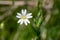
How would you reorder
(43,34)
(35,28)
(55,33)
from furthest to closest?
(55,33)
(43,34)
(35,28)

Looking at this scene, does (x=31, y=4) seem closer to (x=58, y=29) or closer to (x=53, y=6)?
(x=53, y=6)

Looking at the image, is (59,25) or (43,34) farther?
(59,25)

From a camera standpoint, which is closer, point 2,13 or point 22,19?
point 22,19

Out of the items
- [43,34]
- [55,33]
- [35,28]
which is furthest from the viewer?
[55,33]

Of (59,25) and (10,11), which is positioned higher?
(10,11)

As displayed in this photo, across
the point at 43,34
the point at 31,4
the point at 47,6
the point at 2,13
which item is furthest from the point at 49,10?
the point at 2,13

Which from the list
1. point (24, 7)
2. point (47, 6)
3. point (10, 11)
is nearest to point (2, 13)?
point (10, 11)

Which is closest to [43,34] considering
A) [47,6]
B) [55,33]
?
[55,33]

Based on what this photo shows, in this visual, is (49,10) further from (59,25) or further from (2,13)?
(2,13)

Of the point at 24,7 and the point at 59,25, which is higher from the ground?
the point at 24,7
